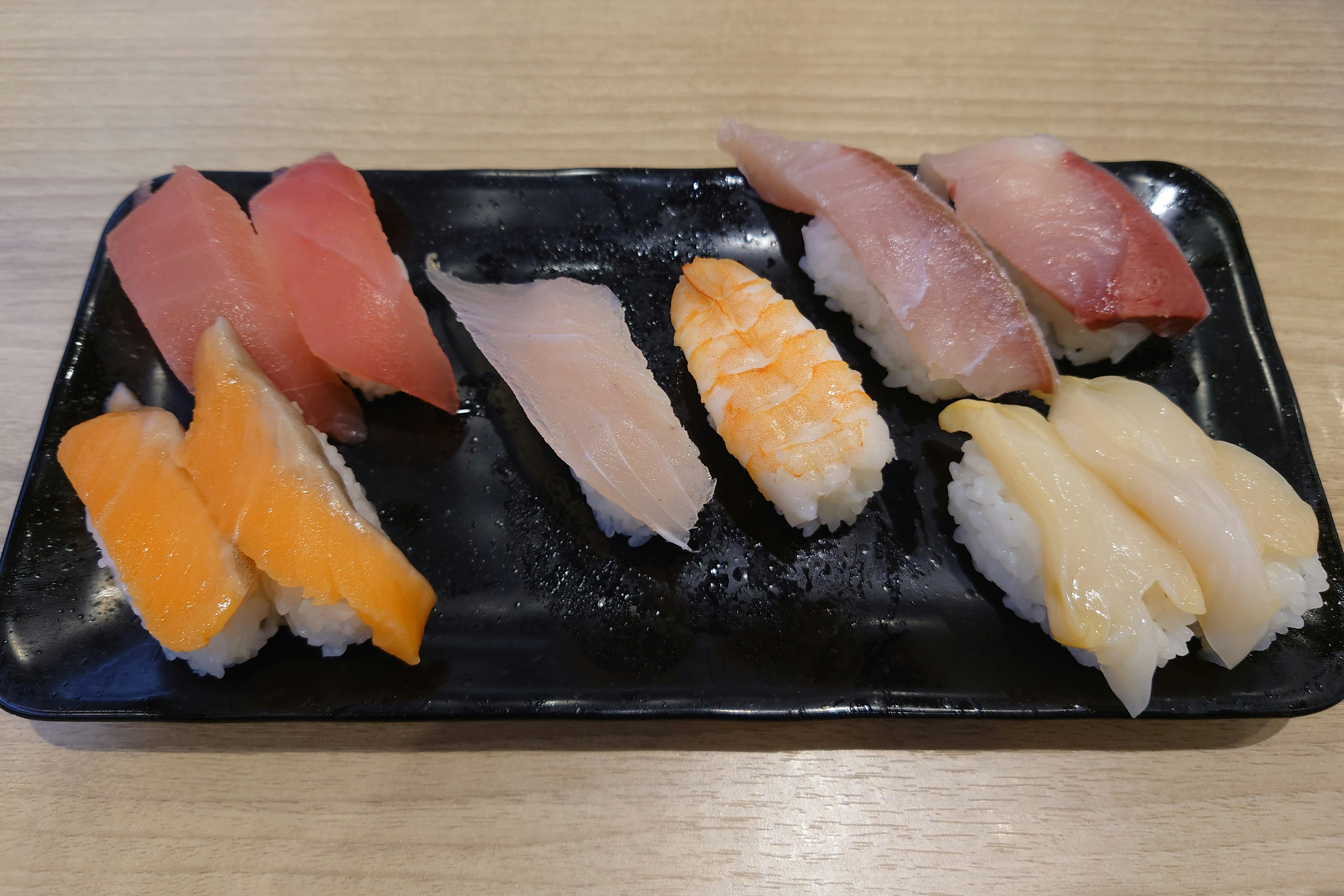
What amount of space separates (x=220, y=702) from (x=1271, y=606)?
89.3 inches

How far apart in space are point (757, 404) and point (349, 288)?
1125 millimetres

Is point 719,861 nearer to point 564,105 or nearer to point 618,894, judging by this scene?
point 618,894

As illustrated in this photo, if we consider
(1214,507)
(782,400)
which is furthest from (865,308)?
(1214,507)

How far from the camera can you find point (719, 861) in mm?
1501

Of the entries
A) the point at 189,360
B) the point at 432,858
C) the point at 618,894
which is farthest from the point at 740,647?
the point at 189,360

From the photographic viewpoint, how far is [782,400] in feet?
5.56

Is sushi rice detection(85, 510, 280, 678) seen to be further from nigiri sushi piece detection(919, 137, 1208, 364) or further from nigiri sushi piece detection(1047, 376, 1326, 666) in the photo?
nigiri sushi piece detection(919, 137, 1208, 364)

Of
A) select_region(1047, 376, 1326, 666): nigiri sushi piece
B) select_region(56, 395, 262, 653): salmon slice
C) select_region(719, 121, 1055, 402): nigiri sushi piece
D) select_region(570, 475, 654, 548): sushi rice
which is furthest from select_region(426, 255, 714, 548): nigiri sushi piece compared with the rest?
select_region(1047, 376, 1326, 666): nigiri sushi piece

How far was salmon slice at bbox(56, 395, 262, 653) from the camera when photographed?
4.61 feet

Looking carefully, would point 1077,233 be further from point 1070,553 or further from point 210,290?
point 210,290

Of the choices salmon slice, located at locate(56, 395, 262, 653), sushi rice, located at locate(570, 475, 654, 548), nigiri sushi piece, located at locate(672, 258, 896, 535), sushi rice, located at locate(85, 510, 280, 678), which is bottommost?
sushi rice, located at locate(85, 510, 280, 678)

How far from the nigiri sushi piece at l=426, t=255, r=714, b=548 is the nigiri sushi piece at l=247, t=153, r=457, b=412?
13 cm

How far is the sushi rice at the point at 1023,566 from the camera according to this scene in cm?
152

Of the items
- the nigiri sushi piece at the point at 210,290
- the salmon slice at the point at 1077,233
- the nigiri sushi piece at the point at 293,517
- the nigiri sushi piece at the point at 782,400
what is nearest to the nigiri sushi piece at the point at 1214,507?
the salmon slice at the point at 1077,233
